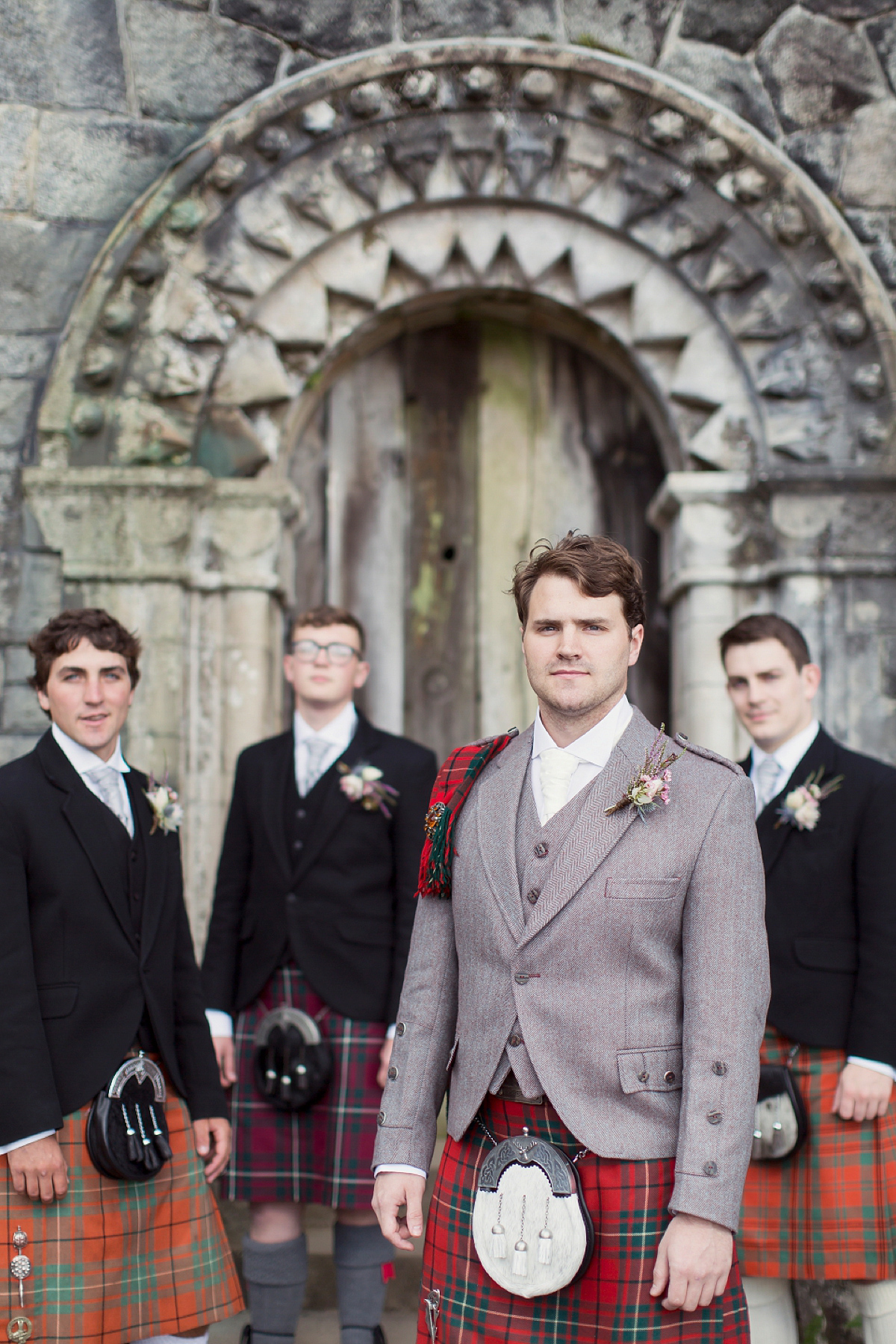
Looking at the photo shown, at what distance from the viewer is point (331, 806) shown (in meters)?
2.77

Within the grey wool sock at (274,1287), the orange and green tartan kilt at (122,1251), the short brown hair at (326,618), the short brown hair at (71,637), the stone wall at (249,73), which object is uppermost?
the stone wall at (249,73)

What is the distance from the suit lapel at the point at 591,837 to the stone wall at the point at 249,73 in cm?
267

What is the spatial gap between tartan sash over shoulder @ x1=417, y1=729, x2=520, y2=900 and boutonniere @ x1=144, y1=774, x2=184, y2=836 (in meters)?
0.71

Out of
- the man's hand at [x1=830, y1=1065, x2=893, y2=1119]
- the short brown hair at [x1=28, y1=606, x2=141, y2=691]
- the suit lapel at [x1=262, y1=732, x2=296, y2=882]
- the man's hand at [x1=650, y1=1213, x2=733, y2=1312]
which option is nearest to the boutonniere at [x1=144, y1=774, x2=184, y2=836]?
the short brown hair at [x1=28, y1=606, x2=141, y2=691]

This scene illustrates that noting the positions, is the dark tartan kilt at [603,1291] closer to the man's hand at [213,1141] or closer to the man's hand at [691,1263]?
the man's hand at [691,1263]

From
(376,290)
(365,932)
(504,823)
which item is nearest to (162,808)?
(365,932)

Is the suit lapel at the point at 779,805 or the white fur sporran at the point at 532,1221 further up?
the suit lapel at the point at 779,805

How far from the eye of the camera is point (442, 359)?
414 cm

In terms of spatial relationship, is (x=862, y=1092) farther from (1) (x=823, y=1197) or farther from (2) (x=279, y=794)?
(2) (x=279, y=794)

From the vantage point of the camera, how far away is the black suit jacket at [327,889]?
2686mm

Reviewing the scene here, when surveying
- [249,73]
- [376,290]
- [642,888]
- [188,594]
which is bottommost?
[642,888]

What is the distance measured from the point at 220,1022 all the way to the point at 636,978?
4.73 ft

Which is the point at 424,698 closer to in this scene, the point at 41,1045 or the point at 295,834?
the point at 295,834

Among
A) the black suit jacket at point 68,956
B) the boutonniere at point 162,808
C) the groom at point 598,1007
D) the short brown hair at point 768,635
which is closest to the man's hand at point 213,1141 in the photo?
the black suit jacket at point 68,956
